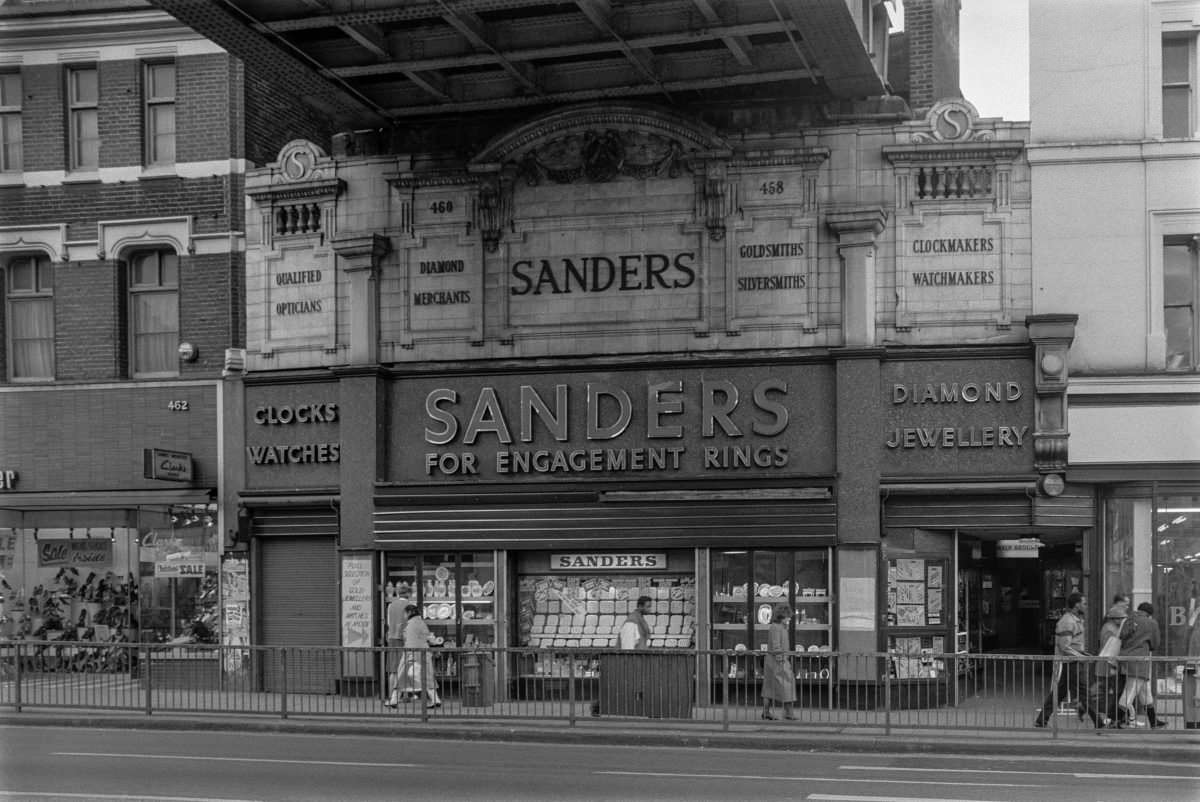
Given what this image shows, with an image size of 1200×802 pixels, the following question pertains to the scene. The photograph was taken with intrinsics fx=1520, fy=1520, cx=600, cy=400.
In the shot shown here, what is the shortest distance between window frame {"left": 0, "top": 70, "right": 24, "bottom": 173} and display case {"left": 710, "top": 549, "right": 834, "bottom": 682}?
14.2m

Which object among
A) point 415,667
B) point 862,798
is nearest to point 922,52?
point 415,667

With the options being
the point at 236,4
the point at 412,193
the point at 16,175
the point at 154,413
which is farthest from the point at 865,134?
the point at 16,175

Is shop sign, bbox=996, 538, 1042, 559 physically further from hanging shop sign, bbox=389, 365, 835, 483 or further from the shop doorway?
hanging shop sign, bbox=389, 365, 835, 483

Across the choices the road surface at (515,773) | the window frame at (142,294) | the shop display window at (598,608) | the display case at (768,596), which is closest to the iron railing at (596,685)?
the display case at (768,596)

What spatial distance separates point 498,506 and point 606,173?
5.46 m

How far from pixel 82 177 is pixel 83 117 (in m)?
1.09

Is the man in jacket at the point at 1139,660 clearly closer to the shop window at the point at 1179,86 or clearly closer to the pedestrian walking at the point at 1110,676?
the pedestrian walking at the point at 1110,676

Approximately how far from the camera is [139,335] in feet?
86.4

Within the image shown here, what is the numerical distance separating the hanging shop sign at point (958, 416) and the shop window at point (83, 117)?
1418cm

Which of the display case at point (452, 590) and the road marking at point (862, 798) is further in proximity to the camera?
the display case at point (452, 590)

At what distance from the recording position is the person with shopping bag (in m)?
20.3

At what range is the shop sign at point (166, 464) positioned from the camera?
24172mm

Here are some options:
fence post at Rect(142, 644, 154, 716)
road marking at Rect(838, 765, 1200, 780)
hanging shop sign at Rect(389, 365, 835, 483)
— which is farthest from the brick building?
road marking at Rect(838, 765, 1200, 780)

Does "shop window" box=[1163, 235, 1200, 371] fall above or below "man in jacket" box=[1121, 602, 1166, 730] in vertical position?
above
